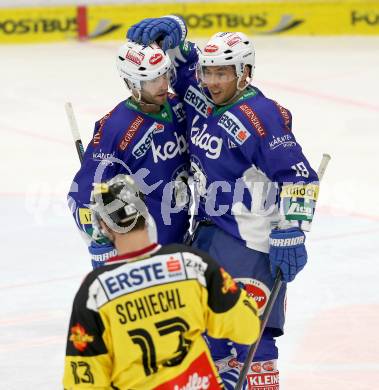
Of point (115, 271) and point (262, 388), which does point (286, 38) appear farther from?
point (115, 271)

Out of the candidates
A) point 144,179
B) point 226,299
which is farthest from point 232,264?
point 226,299

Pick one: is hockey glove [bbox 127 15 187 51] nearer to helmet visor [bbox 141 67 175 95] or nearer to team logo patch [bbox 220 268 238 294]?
helmet visor [bbox 141 67 175 95]

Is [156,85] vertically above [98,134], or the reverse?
[156,85]

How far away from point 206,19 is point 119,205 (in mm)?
10105

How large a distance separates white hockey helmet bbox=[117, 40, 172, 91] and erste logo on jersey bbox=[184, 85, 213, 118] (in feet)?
0.51

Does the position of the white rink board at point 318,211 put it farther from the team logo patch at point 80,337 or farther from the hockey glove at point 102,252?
the team logo patch at point 80,337

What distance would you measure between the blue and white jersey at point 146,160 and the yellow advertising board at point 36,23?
870 cm

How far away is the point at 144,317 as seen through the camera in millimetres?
3254

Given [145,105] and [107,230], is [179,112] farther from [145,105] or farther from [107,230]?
[107,230]

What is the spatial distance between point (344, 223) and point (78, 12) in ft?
21.2

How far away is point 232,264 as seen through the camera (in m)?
4.56

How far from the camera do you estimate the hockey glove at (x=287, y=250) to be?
172 inches

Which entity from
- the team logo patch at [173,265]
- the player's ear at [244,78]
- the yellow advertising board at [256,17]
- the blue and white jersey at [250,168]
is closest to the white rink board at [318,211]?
the yellow advertising board at [256,17]

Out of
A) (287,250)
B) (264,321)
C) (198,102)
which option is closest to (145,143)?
(198,102)
